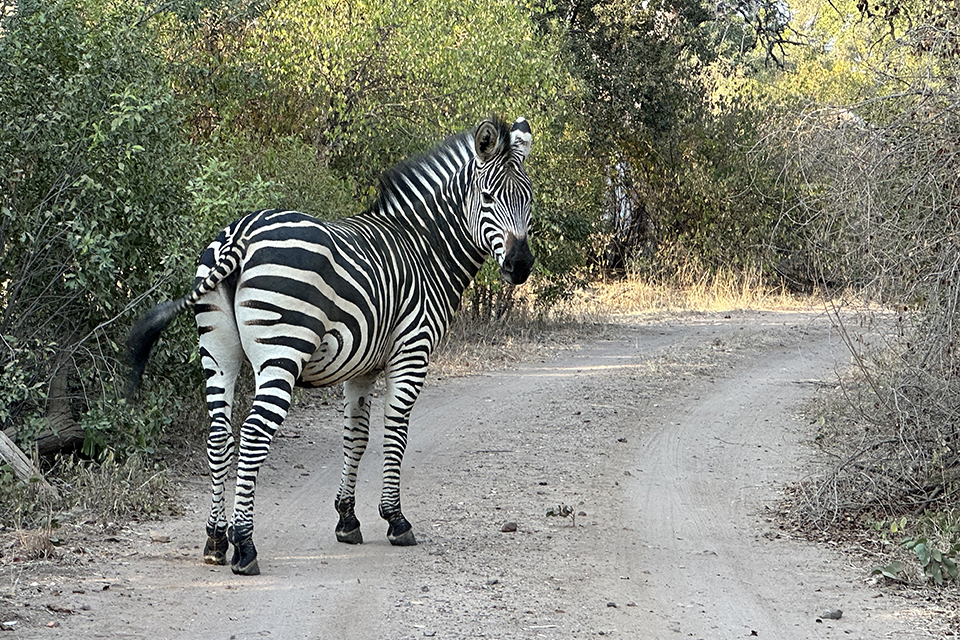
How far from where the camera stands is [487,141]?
21.6 feet

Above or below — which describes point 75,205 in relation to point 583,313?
above

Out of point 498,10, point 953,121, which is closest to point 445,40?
point 498,10

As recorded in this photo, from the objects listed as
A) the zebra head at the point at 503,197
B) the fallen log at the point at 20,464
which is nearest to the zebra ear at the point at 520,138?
the zebra head at the point at 503,197

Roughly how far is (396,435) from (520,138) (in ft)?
6.29

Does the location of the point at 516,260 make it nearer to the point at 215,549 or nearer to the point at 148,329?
the point at 148,329

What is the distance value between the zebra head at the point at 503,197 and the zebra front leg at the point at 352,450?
1.07 meters

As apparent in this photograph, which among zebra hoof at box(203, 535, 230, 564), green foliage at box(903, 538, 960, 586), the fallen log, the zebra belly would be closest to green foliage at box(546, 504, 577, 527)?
the zebra belly

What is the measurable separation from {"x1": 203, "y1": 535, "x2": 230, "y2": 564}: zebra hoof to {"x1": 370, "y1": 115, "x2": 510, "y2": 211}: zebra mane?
221 centimetres

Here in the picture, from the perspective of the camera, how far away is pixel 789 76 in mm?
33719

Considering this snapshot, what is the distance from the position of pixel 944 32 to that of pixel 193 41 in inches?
310

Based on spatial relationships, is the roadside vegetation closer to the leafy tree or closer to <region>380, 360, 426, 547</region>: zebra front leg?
the leafy tree

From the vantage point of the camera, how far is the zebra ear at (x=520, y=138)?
658cm

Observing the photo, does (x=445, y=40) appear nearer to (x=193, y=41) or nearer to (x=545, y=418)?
(x=193, y=41)

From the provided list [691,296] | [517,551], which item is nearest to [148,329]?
[517,551]
